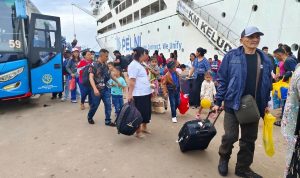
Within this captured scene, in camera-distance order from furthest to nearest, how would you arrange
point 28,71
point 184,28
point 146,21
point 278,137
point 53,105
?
point 146,21 < point 184,28 < point 53,105 < point 28,71 < point 278,137

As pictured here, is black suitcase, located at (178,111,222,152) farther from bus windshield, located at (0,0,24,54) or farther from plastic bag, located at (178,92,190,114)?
bus windshield, located at (0,0,24,54)

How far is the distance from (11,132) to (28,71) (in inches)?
88.0

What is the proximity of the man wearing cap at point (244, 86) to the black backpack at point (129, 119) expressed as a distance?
1.62m

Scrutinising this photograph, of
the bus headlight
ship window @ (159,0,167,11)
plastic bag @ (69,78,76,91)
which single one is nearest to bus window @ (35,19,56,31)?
the bus headlight

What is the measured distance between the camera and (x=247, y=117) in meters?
3.26

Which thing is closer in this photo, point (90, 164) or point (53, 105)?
point (90, 164)

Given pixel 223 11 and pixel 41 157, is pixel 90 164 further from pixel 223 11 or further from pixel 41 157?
pixel 223 11

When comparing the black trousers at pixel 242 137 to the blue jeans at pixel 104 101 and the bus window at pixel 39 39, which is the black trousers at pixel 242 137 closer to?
the blue jeans at pixel 104 101

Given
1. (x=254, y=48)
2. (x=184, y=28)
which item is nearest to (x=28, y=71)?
(x=254, y=48)

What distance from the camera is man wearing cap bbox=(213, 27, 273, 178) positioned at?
3.29 m

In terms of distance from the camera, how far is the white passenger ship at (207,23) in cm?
967

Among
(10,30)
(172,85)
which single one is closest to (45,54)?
(10,30)

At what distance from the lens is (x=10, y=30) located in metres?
7.20

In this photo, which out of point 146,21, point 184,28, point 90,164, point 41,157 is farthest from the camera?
point 146,21
